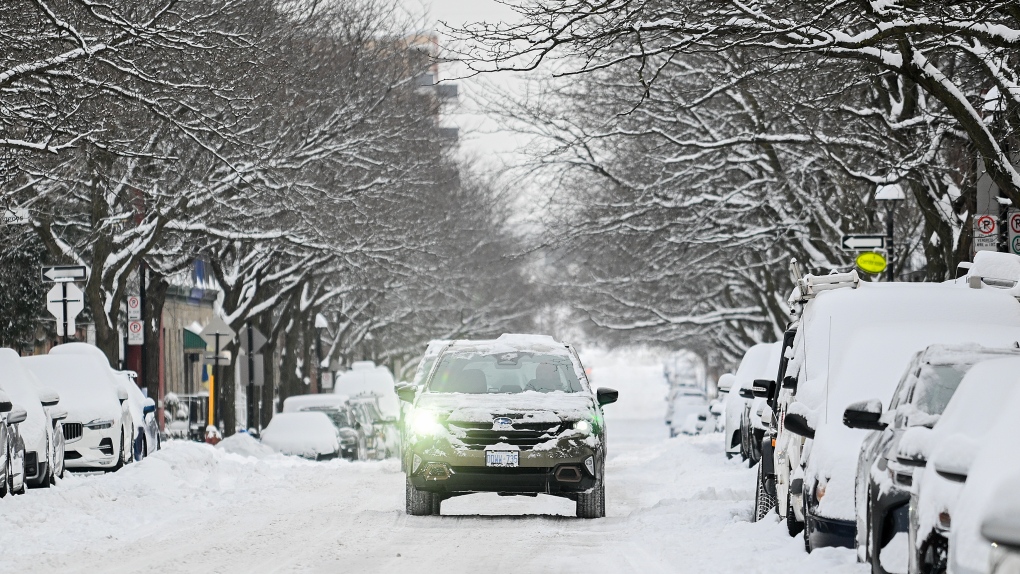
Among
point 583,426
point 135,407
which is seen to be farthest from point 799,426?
point 135,407

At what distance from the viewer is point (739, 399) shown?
29.0 metres

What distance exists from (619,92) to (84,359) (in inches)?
469

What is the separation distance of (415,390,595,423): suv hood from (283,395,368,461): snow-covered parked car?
19.8 meters

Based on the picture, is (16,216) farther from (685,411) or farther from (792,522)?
(685,411)

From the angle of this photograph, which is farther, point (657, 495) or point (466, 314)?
point (466, 314)

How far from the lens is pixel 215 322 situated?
122ft

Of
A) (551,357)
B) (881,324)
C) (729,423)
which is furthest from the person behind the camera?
(729,423)

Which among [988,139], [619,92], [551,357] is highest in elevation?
[619,92]

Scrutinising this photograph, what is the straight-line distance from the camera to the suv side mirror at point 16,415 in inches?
737

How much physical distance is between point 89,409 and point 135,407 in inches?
105

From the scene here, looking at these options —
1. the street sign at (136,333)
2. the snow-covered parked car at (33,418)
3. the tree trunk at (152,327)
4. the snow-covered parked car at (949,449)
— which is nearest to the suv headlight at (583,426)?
the snow-covered parked car at (33,418)

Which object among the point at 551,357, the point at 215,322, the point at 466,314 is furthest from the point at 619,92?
the point at 466,314

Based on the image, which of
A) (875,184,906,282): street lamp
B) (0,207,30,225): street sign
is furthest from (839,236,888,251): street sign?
(0,207,30,225): street sign

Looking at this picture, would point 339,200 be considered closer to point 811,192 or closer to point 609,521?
point 811,192
